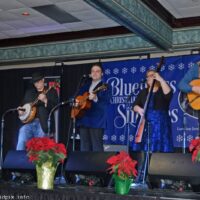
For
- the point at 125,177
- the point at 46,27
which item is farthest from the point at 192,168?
the point at 46,27

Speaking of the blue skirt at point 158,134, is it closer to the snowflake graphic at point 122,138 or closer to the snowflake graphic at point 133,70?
the snowflake graphic at point 122,138

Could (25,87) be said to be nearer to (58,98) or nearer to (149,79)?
(58,98)

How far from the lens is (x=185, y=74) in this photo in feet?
23.2

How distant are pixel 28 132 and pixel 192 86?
3173 mm

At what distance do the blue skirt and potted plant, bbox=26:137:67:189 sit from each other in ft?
9.42

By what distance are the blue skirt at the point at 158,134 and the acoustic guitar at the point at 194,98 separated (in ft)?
1.41

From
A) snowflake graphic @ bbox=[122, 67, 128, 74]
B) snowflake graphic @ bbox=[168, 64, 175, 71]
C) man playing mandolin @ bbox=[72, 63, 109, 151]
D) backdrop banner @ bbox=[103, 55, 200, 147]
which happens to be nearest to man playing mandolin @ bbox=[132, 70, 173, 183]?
backdrop banner @ bbox=[103, 55, 200, 147]

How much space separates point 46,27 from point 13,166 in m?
2.97

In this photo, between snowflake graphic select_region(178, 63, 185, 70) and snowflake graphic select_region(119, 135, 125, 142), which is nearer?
snowflake graphic select_region(178, 63, 185, 70)

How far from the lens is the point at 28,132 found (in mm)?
8273

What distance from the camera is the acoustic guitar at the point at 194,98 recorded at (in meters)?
6.84

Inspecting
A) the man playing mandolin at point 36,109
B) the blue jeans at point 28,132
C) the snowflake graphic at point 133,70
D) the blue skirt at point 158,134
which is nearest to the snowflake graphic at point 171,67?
the snowflake graphic at point 133,70

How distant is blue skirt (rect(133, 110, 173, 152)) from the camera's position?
681 centimetres

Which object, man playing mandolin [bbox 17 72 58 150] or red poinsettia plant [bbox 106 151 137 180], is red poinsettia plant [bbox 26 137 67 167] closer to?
red poinsettia plant [bbox 106 151 137 180]
